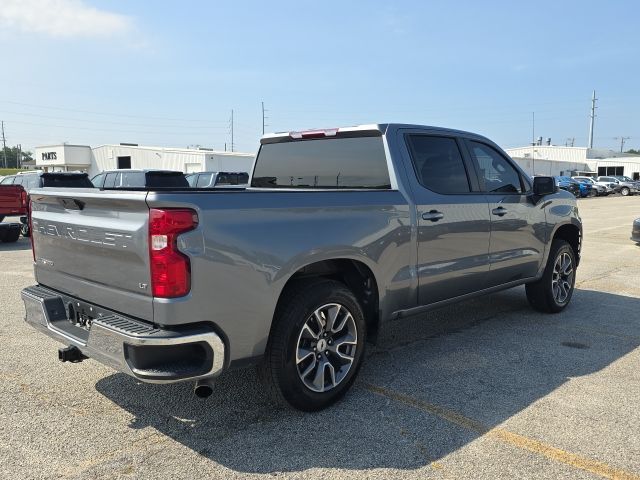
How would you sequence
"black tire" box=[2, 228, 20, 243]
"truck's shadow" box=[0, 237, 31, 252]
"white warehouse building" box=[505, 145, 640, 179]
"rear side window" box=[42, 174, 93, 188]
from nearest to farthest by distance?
1. "rear side window" box=[42, 174, 93, 188]
2. "truck's shadow" box=[0, 237, 31, 252]
3. "black tire" box=[2, 228, 20, 243]
4. "white warehouse building" box=[505, 145, 640, 179]

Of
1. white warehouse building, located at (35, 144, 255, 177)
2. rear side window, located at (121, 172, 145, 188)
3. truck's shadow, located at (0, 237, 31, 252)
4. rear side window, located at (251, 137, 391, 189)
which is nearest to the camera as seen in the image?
rear side window, located at (251, 137, 391, 189)

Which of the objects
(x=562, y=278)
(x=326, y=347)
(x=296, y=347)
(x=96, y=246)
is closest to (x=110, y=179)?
(x=562, y=278)

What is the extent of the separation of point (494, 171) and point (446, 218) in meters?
A: 1.11

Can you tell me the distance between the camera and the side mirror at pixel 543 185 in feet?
18.4

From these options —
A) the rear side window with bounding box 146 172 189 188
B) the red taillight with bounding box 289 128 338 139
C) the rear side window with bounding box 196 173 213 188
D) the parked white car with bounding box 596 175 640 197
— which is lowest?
the parked white car with bounding box 596 175 640 197

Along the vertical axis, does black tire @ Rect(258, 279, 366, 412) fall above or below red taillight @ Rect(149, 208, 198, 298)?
below

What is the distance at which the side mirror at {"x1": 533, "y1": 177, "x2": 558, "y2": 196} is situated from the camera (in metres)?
5.60

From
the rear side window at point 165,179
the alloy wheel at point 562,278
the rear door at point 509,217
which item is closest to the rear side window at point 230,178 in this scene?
the rear side window at point 165,179

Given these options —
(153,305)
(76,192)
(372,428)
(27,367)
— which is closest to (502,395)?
(372,428)

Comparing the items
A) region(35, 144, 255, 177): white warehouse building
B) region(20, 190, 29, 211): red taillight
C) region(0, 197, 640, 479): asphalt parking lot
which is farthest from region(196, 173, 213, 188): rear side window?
region(35, 144, 255, 177): white warehouse building

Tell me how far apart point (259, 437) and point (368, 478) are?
75cm

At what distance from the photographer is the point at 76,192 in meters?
3.43

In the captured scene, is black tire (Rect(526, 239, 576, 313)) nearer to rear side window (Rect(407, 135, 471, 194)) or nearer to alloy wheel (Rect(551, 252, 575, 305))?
alloy wheel (Rect(551, 252, 575, 305))

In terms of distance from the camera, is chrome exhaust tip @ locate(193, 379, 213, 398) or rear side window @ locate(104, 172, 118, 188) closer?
chrome exhaust tip @ locate(193, 379, 213, 398)
